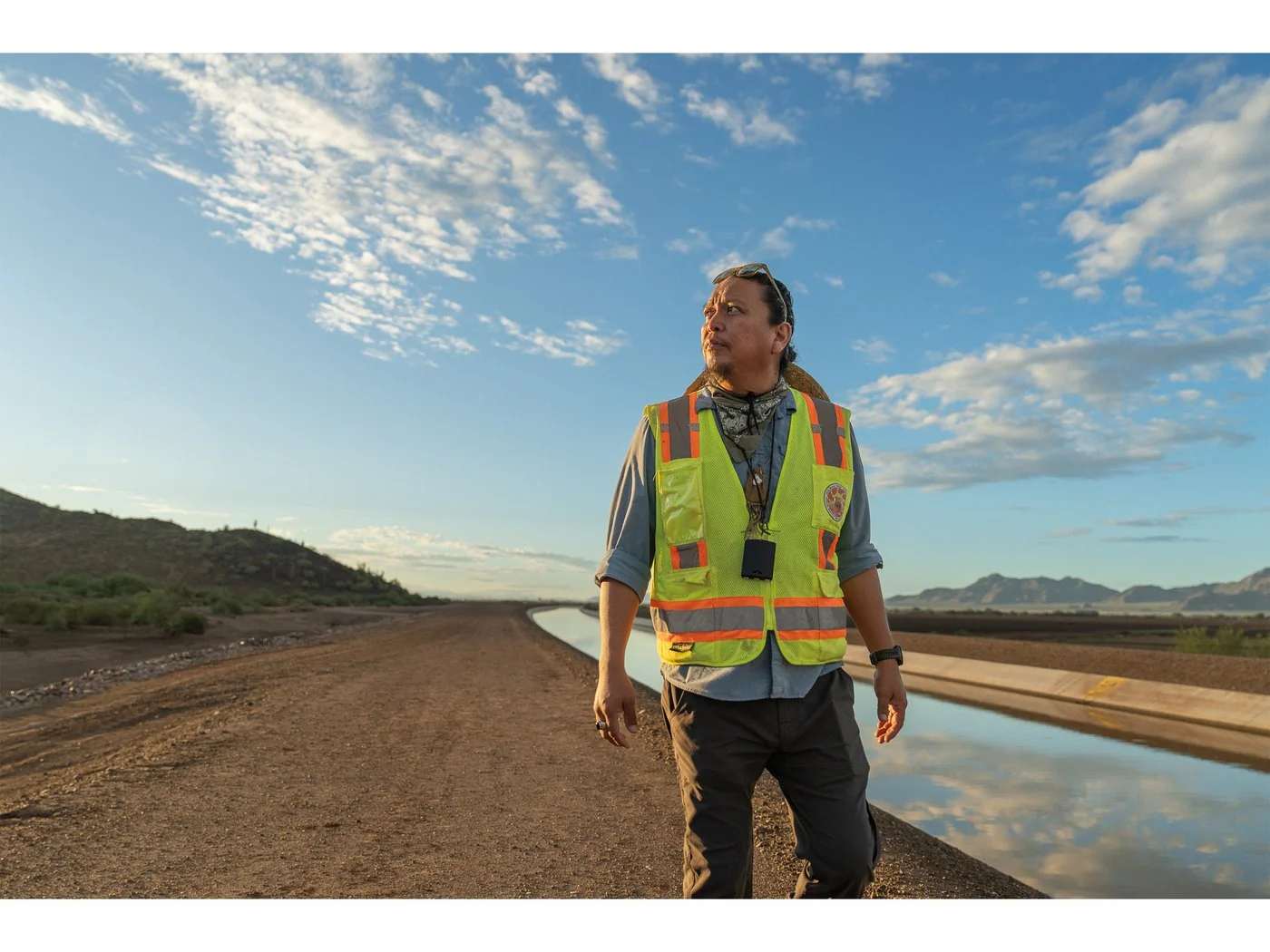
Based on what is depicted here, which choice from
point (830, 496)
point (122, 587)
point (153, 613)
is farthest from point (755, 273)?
point (122, 587)

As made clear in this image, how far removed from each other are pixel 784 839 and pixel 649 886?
142 centimetres

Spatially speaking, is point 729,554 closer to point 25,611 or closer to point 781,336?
point 781,336

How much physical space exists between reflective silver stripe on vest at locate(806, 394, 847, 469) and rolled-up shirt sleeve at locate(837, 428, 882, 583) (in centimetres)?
8

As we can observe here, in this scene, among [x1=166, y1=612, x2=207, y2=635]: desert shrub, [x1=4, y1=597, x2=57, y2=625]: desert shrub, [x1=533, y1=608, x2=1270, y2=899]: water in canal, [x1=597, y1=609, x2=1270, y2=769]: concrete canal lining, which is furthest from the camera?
[x1=166, y1=612, x2=207, y2=635]: desert shrub

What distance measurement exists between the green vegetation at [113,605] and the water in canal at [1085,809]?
21.3 m

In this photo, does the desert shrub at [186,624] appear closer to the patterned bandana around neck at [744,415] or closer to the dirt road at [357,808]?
the dirt road at [357,808]

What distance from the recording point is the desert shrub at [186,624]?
27.4 meters

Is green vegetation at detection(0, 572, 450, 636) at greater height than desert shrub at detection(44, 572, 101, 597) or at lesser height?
lesser

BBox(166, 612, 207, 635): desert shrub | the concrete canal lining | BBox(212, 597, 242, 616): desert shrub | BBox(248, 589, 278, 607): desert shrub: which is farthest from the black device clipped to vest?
BBox(248, 589, 278, 607): desert shrub

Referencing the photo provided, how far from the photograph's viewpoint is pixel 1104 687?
18344 mm

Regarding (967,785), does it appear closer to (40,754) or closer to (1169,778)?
(1169,778)

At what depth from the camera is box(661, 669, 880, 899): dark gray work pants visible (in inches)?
93.5

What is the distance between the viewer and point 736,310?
8.84ft

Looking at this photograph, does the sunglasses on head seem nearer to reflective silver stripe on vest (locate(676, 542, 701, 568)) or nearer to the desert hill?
reflective silver stripe on vest (locate(676, 542, 701, 568))
